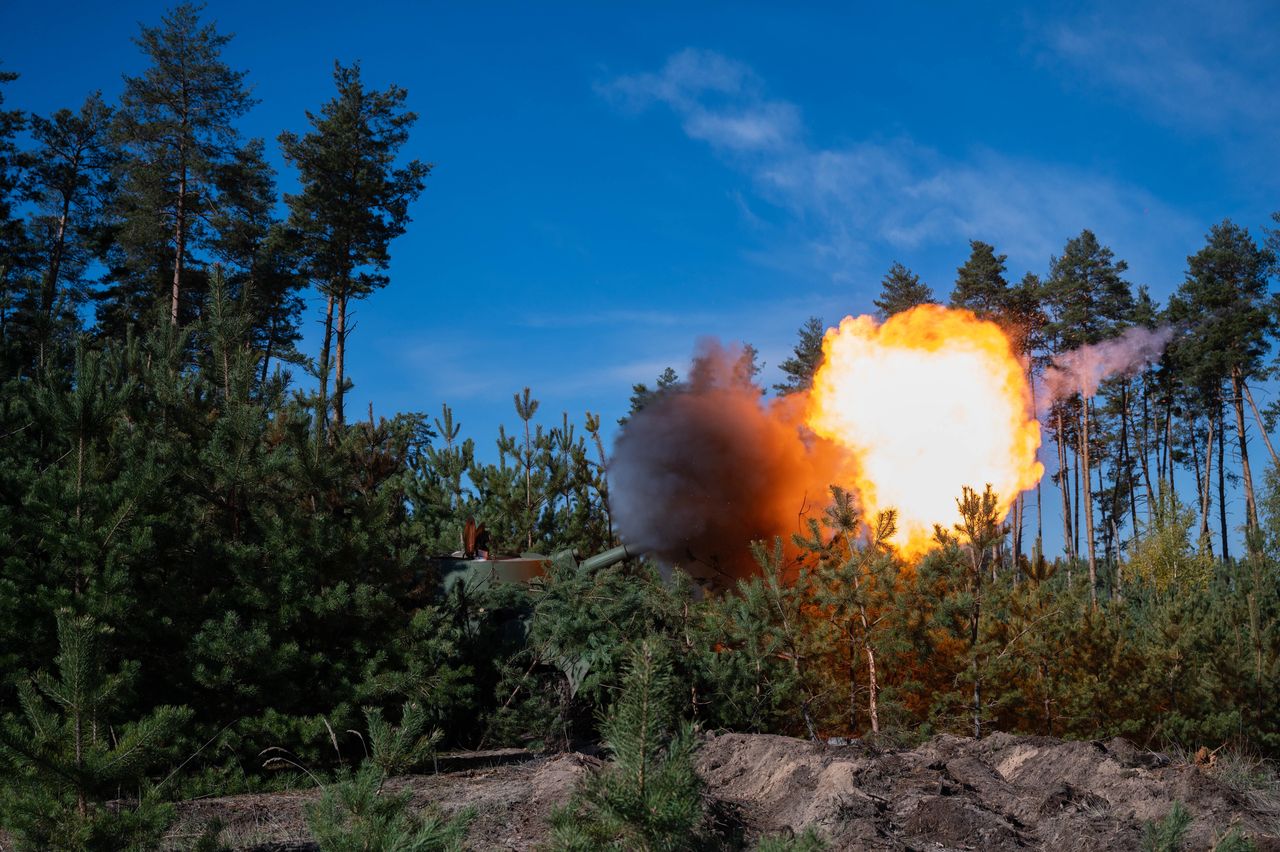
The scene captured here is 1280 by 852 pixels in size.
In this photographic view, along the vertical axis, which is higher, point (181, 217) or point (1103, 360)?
point (181, 217)

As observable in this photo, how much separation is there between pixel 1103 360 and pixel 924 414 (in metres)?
27.8

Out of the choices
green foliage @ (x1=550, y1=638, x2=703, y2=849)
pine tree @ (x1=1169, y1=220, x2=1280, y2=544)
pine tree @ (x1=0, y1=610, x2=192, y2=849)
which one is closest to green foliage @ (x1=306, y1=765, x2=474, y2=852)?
green foliage @ (x1=550, y1=638, x2=703, y2=849)

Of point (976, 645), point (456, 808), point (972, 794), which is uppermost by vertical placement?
point (976, 645)

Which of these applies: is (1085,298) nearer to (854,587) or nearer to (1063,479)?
(1063,479)

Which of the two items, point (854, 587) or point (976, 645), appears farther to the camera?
point (854, 587)

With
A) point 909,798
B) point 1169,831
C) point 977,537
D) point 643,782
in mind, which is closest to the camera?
point 643,782

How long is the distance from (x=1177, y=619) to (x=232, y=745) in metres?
11.3

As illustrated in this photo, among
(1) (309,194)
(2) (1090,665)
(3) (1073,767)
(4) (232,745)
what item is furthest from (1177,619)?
(1) (309,194)

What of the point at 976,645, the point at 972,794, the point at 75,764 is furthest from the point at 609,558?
the point at 75,764

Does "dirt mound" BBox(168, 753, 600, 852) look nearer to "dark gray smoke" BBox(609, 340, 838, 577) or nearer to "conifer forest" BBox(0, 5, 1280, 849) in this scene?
"conifer forest" BBox(0, 5, 1280, 849)

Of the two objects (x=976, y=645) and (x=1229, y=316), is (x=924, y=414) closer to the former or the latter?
(x=976, y=645)

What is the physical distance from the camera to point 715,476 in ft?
53.9

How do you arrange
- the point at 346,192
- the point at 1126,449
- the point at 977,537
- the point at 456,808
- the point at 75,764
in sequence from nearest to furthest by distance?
the point at 75,764, the point at 456,808, the point at 977,537, the point at 346,192, the point at 1126,449

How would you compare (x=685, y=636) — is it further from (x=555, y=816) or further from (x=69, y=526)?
(x=555, y=816)
